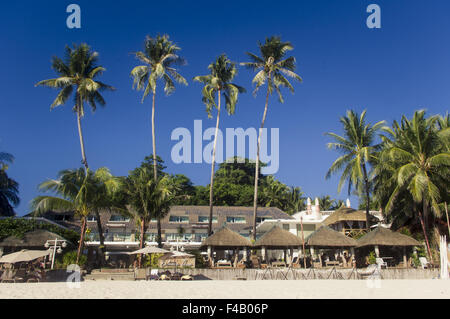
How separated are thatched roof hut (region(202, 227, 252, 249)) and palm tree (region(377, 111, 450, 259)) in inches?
436

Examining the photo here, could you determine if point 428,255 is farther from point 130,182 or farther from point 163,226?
point 163,226

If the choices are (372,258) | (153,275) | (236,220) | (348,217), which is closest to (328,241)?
(372,258)

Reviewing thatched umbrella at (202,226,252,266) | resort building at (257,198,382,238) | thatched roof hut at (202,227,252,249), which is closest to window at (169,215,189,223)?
resort building at (257,198,382,238)

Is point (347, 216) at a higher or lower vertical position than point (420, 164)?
lower

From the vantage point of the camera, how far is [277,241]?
24250 mm

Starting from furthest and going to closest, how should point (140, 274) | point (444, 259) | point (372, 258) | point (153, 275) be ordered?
point (372, 258) → point (140, 274) → point (153, 275) → point (444, 259)

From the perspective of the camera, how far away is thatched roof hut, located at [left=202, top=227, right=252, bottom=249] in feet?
78.7

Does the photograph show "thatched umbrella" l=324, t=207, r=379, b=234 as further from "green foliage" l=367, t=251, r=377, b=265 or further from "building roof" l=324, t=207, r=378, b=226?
"green foliage" l=367, t=251, r=377, b=265

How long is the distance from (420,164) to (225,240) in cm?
1484

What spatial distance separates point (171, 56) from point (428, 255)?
81.3ft

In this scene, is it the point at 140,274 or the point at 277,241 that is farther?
the point at 277,241

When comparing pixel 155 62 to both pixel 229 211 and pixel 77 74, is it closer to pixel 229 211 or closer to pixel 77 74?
pixel 77 74
